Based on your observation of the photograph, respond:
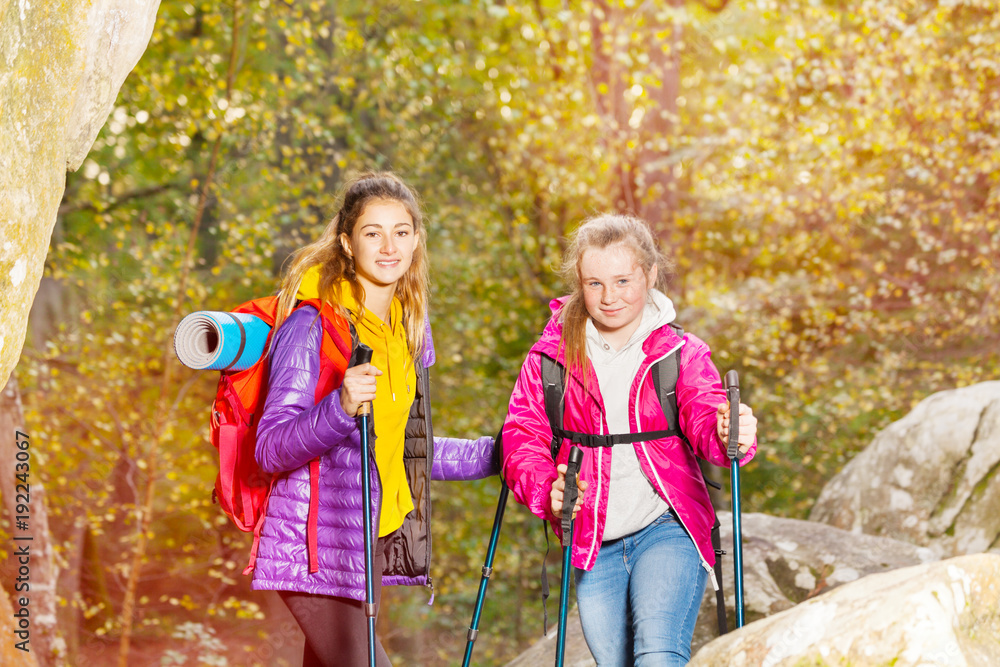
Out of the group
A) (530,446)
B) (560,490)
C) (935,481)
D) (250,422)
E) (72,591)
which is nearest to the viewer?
(560,490)

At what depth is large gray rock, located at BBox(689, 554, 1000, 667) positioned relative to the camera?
176cm

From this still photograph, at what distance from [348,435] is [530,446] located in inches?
28.8

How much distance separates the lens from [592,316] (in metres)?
3.07

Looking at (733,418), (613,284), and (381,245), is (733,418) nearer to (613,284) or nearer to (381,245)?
(613,284)

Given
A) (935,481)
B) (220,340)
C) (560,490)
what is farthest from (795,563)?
(220,340)

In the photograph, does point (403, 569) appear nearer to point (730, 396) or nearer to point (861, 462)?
point (730, 396)

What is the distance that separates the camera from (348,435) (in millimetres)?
2582

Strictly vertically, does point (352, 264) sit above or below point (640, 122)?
below

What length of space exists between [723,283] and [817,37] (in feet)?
9.34

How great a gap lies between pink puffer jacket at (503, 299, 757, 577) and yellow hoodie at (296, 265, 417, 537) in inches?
16.2

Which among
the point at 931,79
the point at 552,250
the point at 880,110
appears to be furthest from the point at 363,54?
the point at 931,79

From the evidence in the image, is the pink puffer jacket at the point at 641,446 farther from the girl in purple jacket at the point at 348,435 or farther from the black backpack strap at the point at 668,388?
the girl in purple jacket at the point at 348,435

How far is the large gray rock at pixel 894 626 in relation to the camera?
176 cm

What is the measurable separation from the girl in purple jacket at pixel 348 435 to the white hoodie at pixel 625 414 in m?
0.71
